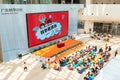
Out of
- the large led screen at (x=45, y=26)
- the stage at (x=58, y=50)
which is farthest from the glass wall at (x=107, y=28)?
the stage at (x=58, y=50)

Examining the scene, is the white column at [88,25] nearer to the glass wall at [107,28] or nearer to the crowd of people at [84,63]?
the glass wall at [107,28]

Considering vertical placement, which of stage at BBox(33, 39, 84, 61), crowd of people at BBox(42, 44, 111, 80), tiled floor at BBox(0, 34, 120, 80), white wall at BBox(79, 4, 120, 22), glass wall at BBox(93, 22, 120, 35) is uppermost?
white wall at BBox(79, 4, 120, 22)

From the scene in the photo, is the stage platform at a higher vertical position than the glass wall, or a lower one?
lower

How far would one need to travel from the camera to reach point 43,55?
16859 millimetres

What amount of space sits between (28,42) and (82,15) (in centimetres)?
1223

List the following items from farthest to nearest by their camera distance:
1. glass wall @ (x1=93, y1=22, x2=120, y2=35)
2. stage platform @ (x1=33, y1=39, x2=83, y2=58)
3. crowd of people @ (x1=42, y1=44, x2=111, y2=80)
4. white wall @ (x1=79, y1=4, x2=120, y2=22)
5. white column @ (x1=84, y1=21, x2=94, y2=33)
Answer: white column @ (x1=84, y1=21, x2=94, y2=33)
glass wall @ (x1=93, y1=22, x2=120, y2=35)
white wall @ (x1=79, y1=4, x2=120, y2=22)
stage platform @ (x1=33, y1=39, x2=83, y2=58)
crowd of people @ (x1=42, y1=44, x2=111, y2=80)

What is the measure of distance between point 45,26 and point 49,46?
2.49 metres

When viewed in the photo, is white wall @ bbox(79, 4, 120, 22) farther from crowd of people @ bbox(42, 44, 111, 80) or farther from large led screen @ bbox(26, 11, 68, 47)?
crowd of people @ bbox(42, 44, 111, 80)

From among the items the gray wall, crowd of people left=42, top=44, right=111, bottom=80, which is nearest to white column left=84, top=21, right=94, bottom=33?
the gray wall

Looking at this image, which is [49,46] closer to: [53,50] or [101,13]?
[53,50]

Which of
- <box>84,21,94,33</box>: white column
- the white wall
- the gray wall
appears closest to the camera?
the gray wall

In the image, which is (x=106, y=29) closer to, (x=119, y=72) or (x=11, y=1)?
(x=11, y=1)

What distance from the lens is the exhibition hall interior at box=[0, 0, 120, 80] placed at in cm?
1367

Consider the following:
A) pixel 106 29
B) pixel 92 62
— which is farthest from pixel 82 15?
pixel 92 62
